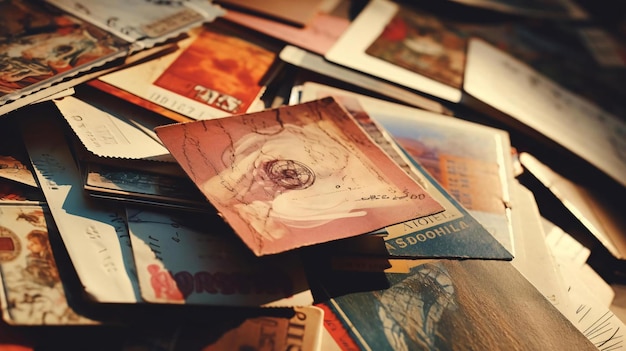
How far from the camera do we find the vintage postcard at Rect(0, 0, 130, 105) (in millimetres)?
810

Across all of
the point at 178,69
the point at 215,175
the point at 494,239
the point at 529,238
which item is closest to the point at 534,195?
the point at 529,238

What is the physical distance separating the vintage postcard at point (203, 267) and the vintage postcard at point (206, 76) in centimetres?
27

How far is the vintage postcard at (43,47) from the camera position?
81 cm

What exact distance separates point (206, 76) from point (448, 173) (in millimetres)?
532

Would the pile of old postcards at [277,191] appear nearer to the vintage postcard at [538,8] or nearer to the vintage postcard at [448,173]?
the vintage postcard at [448,173]

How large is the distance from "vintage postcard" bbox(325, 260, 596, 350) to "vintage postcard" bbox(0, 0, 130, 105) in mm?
586

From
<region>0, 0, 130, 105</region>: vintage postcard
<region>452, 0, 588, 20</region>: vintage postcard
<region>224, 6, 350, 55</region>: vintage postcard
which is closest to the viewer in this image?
<region>0, 0, 130, 105</region>: vintage postcard

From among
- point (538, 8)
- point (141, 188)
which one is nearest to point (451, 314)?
point (141, 188)

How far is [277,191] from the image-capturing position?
69cm

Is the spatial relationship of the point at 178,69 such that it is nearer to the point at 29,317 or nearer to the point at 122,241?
the point at 122,241

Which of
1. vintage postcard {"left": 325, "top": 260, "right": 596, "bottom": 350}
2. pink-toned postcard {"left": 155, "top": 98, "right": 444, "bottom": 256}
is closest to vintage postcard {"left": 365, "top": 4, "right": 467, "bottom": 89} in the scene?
pink-toned postcard {"left": 155, "top": 98, "right": 444, "bottom": 256}

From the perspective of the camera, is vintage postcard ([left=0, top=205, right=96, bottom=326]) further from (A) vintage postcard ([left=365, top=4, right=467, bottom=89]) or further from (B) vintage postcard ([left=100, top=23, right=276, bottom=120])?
(A) vintage postcard ([left=365, top=4, right=467, bottom=89])

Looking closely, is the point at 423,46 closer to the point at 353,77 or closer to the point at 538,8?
the point at 353,77

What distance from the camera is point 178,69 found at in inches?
39.1
